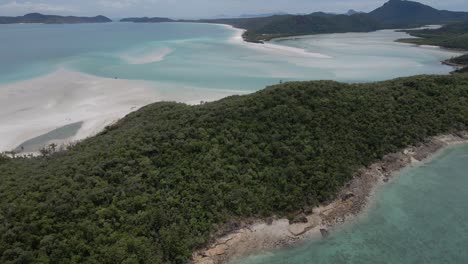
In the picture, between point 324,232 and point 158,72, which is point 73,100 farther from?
point 324,232

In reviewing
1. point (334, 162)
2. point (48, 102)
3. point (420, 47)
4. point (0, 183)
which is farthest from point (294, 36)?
point (0, 183)

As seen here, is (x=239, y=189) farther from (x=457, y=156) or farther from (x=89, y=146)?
(x=457, y=156)

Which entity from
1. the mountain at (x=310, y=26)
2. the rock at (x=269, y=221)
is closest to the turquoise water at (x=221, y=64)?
the rock at (x=269, y=221)

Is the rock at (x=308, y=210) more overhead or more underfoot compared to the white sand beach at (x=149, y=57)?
more underfoot

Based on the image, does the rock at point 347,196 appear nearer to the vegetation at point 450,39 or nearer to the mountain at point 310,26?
the vegetation at point 450,39

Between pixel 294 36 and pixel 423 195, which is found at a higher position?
pixel 294 36
